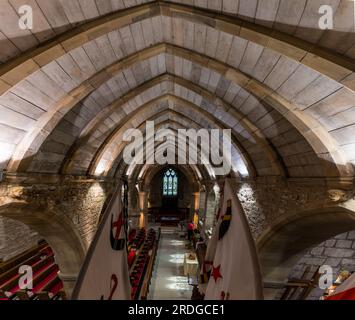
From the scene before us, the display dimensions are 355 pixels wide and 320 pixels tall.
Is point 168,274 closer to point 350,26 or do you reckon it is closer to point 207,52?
point 207,52

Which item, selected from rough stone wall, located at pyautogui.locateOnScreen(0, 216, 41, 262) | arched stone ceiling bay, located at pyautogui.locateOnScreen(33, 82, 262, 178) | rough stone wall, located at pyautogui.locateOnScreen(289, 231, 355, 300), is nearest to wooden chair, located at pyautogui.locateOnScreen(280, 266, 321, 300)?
rough stone wall, located at pyautogui.locateOnScreen(289, 231, 355, 300)

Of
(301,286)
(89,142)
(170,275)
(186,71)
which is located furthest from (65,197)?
(170,275)

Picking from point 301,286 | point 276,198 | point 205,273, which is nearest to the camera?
point 205,273

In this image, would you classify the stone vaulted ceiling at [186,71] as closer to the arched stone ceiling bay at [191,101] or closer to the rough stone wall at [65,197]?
the arched stone ceiling bay at [191,101]

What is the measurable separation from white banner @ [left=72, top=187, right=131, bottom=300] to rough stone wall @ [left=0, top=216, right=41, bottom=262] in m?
7.03

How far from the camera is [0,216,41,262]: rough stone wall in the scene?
7.63 meters

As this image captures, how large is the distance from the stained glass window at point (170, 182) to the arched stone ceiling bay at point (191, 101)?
22.1 metres

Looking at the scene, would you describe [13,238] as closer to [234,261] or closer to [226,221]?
[226,221]

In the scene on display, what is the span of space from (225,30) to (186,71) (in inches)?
68.0

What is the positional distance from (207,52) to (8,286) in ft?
27.4

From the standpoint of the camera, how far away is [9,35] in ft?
7.34

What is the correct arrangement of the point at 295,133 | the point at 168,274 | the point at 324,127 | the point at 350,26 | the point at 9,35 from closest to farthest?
the point at 350,26, the point at 9,35, the point at 324,127, the point at 295,133, the point at 168,274

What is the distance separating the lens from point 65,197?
5172 millimetres
